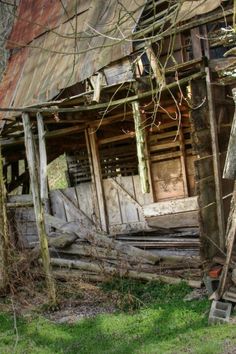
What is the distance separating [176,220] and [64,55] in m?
4.32

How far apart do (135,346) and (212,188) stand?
2.85 m

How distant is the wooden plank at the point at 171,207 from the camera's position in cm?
980

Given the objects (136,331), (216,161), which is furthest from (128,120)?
(136,331)

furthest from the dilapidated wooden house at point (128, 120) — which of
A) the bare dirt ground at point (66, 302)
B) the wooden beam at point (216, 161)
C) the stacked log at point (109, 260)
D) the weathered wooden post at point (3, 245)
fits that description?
the bare dirt ground at point (66, 302)

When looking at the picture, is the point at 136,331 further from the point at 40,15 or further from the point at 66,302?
the point at 40,15

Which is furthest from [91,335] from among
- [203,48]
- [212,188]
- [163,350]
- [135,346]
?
[203,48]

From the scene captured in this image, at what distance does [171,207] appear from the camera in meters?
10.0

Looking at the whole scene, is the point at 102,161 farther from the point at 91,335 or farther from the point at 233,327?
the point at 233,327

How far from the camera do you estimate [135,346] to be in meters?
6.23

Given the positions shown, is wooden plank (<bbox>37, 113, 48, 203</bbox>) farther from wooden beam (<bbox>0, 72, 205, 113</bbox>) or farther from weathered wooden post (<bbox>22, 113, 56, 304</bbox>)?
wooden beam (<bbox>0, 72, 205, 113</bbox>)

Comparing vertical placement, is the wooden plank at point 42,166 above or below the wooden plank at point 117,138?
below

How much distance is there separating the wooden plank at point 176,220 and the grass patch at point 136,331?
194 cm

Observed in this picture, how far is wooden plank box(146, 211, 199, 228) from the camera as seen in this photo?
32.2ft

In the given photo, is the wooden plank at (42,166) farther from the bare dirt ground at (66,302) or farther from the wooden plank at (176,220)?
the wooden plank at (176,220)
